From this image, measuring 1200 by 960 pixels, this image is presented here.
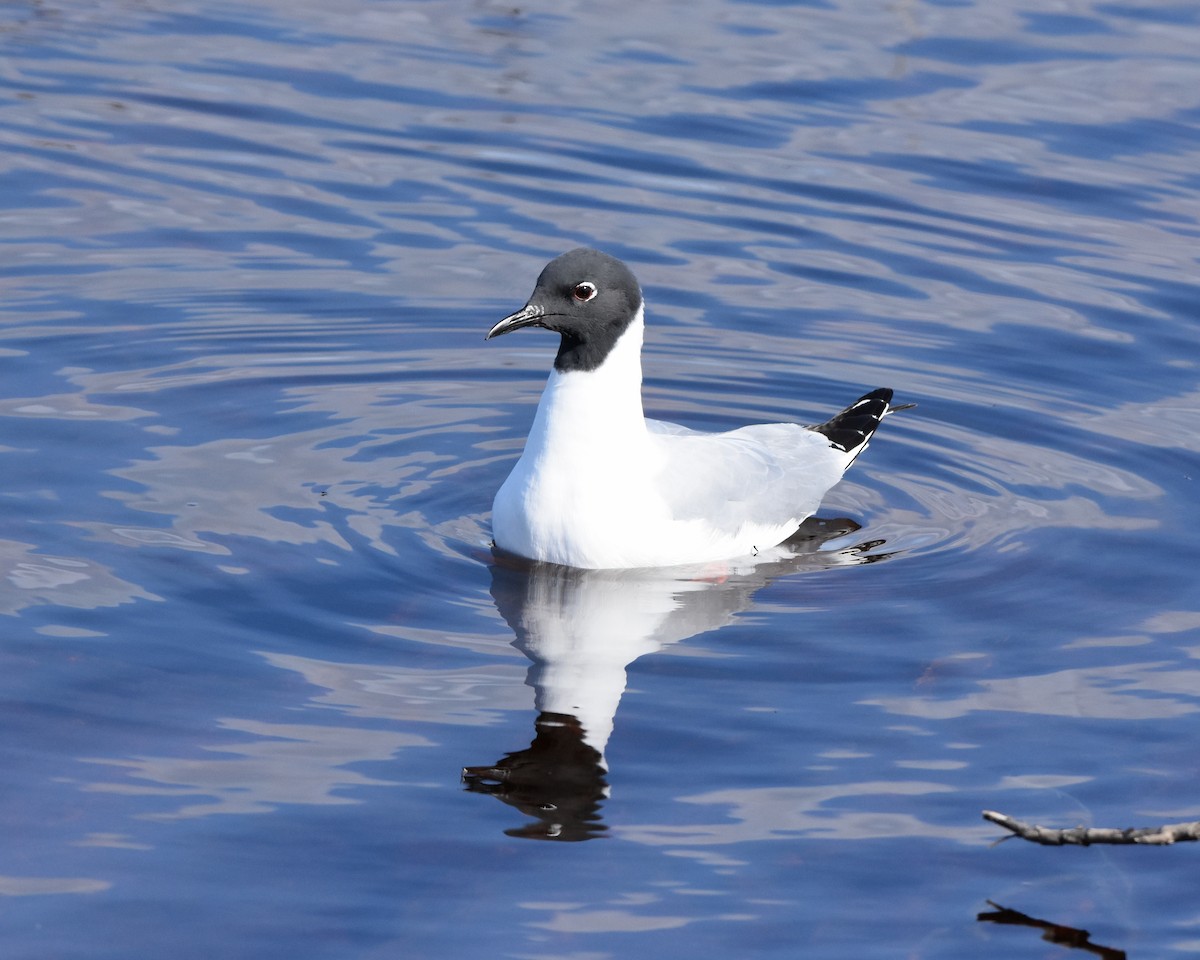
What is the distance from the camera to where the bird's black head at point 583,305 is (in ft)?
27.4

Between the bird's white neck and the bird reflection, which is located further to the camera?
the bird's white neck

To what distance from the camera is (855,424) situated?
32.9 feet

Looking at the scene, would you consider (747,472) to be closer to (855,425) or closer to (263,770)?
(855,425)

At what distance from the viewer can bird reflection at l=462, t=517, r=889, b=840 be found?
6.64 meters

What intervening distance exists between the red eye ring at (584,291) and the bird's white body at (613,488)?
279 mm

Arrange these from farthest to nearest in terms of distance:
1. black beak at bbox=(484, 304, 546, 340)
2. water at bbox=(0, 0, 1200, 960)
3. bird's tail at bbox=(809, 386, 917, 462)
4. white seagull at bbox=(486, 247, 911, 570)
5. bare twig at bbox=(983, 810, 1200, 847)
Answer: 1. bird's tail at bbox=(809, 386, 917, 462)
2. white seagull at bbox=(486, 247, 911, 570)
3. black beak at bbox=(484, 304, 546, 340)
4. water at bbox=(0, 0, 1200, 960)
5. bare twig at bbox=(983, 810, 1200, 847)

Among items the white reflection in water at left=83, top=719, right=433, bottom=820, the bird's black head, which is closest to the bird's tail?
the bird's black head

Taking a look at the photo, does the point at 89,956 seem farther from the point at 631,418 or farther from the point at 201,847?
the point at 631,418

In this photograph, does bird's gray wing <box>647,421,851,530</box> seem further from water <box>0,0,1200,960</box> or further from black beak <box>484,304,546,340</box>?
black beak <box>484,304,546,340</box>

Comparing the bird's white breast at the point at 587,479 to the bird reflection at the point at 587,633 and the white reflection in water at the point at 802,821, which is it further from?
the white reflection in water at the point at 802,821

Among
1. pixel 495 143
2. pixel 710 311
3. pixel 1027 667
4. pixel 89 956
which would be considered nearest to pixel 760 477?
pixel 1027 667

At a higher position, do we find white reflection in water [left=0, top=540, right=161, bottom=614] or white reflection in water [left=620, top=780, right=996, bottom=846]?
white reflection in water [left=0, top=540, right=161, bottom=614]

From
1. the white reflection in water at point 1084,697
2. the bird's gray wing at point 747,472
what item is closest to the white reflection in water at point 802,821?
the white reflection in water at point 1084,697

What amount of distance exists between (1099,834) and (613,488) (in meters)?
3.16
